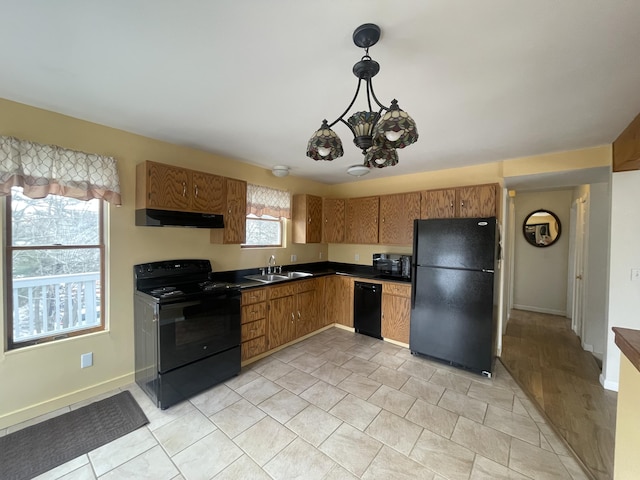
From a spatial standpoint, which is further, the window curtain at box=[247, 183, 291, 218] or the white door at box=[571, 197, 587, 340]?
the white door at box=[571, 197, 587, 340]

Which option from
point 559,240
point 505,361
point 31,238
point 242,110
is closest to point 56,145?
point 31,238

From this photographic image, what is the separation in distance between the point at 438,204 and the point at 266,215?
2397 millimetres

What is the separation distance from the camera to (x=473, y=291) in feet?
9.44

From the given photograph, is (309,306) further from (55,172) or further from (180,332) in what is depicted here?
(55,172)

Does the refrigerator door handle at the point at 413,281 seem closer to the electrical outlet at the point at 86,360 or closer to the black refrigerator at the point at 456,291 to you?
the black refrigerator at the point at 456,291

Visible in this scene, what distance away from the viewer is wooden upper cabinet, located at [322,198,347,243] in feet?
14.6

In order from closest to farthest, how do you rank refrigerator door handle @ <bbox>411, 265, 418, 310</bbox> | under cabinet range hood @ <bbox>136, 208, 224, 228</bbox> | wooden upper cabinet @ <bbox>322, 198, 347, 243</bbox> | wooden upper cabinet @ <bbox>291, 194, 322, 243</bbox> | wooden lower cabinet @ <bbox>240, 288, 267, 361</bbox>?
under cabinet range hood @ <bbox>136, 208, 224, 228</bbox> → wooden lower cabinet @ <bbox>240, 288, 267, 361</bbox> → refrigerator door handle @ <bbox>411, 265, 418, 310</bbox> → wooden upper cabinet @ <bbox>291, 194, 322, 243</bbox> → wooden upper cabinet @ <bbox>322, 198, 347, 243</bbox>

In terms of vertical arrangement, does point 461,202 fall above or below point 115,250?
above

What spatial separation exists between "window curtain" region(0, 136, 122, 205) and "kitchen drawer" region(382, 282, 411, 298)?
3237 mm

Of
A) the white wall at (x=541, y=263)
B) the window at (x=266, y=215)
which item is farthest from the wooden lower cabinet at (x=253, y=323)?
the white wall at (x=541, y=263)

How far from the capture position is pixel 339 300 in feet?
13.9

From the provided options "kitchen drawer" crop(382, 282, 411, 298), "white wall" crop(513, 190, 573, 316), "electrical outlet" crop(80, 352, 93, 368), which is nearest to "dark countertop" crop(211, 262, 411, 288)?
"kitchen drawer" crop(382, 282, 411, 298)

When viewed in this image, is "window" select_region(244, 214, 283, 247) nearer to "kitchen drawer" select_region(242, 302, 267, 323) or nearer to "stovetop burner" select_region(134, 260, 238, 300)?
"stovetop burner" select_region(134, 260, 238, 300)

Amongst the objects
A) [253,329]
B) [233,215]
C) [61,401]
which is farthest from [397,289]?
[61,401]
